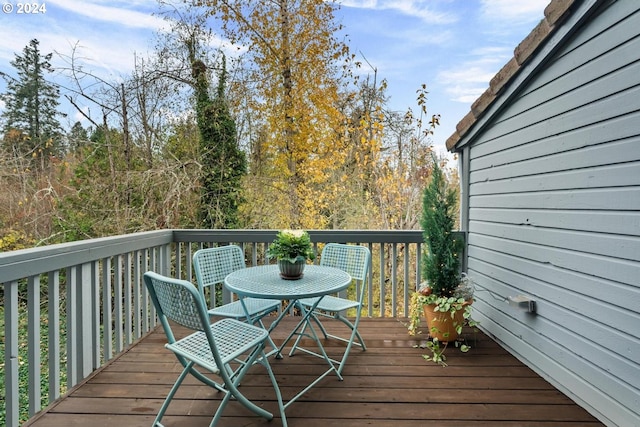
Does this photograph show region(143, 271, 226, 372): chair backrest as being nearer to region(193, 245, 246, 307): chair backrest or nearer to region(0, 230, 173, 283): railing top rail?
region(0, 230, 173, 283): railing top rail

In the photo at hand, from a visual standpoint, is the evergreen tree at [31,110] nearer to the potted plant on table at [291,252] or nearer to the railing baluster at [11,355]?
the railing baluster at [11,355]

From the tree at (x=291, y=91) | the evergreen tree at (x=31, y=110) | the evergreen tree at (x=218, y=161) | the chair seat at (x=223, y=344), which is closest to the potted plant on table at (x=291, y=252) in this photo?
the chair seat at (x=223, y=344)

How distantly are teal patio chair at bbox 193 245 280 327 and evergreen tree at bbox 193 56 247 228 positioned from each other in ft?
10.1

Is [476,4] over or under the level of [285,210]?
over

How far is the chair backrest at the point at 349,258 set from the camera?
9.29ft

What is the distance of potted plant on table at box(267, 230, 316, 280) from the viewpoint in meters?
2.34

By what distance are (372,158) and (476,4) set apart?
2.94 m

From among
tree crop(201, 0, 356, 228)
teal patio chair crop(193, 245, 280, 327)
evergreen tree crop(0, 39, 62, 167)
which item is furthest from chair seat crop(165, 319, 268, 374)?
evergreen tree crop(0, 39, 62, 167)

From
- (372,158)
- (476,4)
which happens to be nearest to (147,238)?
(372,158)

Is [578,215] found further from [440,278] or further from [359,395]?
[359,395]

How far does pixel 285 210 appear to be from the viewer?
6504 millimetres

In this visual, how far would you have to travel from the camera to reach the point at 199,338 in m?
1.93

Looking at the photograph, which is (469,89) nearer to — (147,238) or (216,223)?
(216,223)

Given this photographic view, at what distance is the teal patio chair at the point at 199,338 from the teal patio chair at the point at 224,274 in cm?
45
